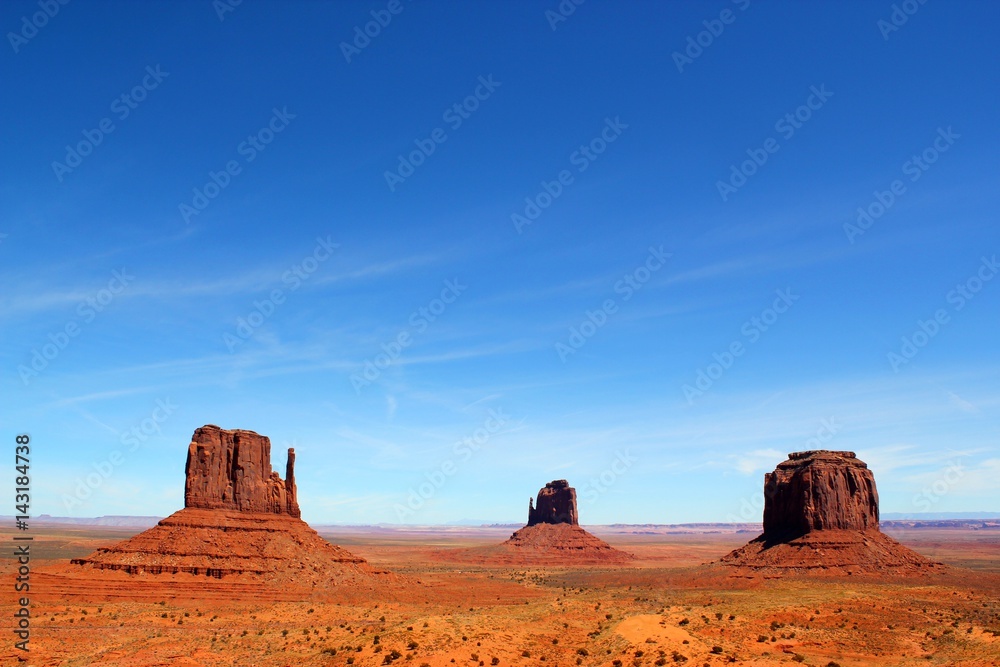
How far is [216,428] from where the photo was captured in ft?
216

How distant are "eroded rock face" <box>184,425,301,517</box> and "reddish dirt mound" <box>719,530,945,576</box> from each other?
46.9 m

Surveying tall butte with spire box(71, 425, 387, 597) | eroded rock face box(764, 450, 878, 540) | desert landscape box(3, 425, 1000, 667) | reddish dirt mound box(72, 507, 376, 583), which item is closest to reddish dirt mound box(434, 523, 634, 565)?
desert landscape box(3, 425, 1000, 667)

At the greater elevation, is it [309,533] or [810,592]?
[309,533]

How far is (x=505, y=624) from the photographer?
4066 centimetres

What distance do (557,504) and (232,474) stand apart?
87.4m

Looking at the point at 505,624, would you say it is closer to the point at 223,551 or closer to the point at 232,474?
the point at 223,551

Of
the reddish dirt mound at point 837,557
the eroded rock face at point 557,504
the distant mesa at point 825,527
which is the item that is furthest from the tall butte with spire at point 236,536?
the eroded rock face at point 557,504

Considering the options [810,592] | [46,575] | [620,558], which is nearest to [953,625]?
[810,592]

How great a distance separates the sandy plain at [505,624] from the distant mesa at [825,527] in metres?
4.88

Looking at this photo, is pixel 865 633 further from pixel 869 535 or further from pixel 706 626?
pixel 869 535

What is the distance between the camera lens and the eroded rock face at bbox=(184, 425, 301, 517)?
211 ft

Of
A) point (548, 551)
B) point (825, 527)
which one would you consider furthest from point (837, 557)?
point (548, 551)

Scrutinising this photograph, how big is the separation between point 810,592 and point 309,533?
44347mm

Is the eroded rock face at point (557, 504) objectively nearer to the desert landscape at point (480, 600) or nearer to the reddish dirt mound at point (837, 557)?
the desert landscape at point (480, 600)
